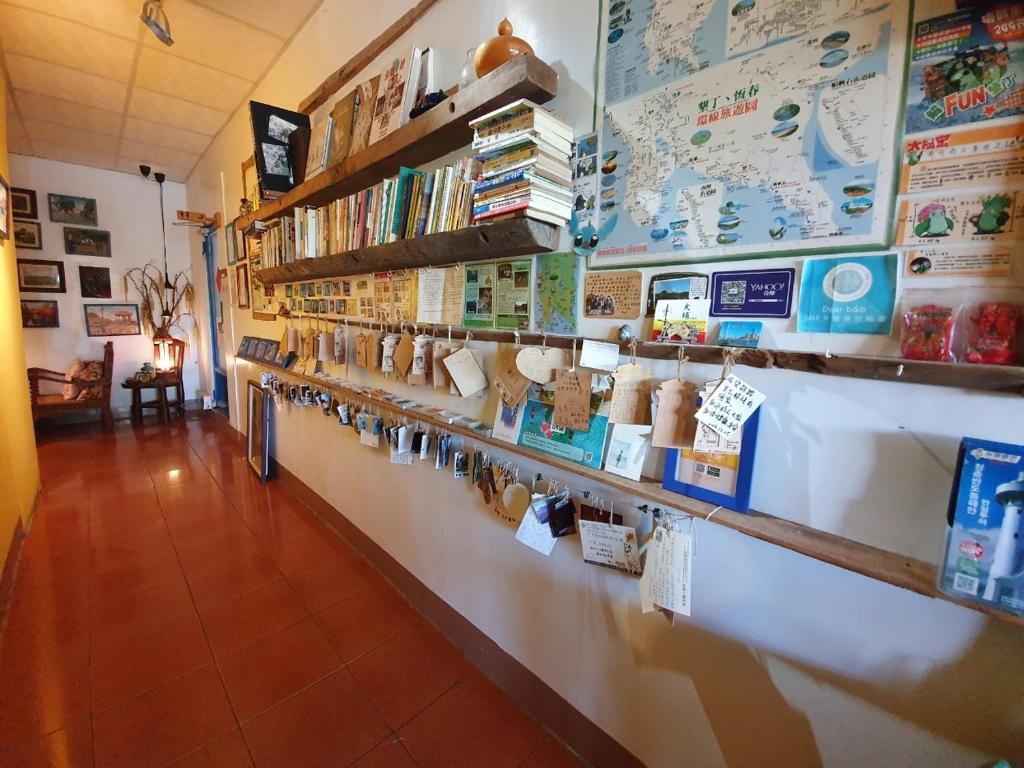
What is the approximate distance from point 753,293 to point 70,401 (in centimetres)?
613

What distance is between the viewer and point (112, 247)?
484 centimetres

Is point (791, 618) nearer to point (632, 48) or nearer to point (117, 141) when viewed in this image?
point (632, 48)

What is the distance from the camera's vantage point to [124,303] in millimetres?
4965

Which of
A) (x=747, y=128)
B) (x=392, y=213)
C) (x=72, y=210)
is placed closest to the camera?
(x=747, y=128)

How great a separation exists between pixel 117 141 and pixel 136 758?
5.15 metres

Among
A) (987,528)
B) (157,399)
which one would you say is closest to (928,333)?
(987,528)

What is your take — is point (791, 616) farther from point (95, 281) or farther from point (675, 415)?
point (95, 281)

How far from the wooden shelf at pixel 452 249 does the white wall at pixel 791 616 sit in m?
0.28

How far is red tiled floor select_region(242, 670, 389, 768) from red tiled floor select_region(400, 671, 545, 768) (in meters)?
0.14

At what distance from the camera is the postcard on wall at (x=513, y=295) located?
124 cm

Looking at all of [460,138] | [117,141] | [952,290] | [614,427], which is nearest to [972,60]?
[952,290]

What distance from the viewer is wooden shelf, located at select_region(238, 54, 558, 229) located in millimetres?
1020

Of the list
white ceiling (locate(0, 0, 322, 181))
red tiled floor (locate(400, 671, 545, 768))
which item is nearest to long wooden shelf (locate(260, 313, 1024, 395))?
red tiled floor (locate(400, 671, 545, 768))

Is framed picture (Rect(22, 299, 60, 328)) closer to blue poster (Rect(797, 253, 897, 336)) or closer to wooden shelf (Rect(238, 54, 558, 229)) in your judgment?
wooden shelf (Rect(238, 54, 558, 229))
